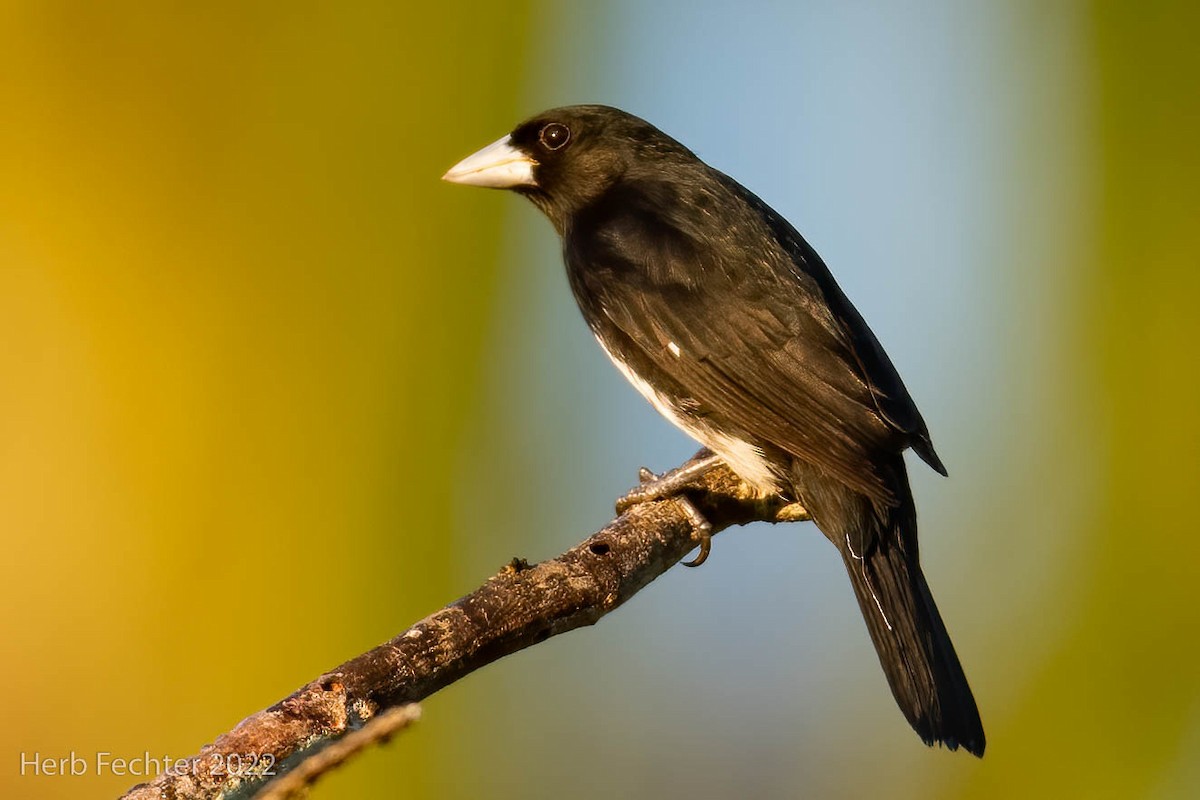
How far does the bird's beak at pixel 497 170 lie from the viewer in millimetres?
4062

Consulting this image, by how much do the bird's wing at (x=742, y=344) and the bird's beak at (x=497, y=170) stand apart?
0.60 meters

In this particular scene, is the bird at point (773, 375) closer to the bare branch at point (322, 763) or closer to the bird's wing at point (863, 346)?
the bird's wing at point (863, 346)

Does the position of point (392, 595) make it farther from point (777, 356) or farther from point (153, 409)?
point (777, 356)

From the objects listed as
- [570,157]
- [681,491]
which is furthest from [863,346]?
[570,157]

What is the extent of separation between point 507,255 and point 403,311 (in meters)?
0.49

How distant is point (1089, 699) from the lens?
15.2ft

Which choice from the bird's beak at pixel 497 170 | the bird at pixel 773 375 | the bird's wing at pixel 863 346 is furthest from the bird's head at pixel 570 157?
the bird's wing at pixel 863 346

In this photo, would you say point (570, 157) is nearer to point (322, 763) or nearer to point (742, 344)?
point (742, 344)

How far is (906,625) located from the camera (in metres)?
2.99

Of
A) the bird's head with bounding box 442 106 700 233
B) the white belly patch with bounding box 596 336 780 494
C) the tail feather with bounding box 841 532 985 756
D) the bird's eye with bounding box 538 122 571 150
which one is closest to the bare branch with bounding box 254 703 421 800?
the tail feather with bounding box 841 532 985 756

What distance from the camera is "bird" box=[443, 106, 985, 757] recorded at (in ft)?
9.86

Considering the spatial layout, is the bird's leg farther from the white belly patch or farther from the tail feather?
the tail feather

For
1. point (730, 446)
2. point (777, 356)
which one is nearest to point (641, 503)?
point (730, 446)

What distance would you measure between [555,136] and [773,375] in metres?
1.28
